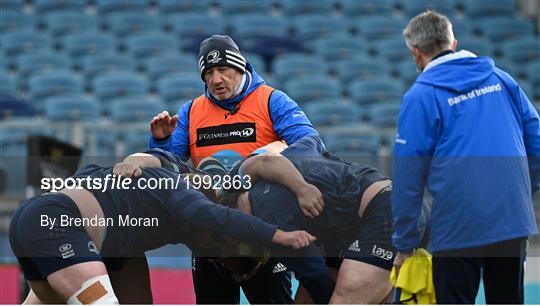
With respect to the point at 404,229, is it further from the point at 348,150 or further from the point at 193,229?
the point at 348,150

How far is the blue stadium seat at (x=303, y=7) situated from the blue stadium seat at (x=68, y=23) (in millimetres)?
2511

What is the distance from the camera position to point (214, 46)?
5922 millimetres

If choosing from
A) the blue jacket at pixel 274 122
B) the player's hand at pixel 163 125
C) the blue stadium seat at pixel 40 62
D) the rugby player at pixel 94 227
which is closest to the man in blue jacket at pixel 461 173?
the rugby player at pixel 94 227

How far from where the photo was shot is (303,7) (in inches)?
622

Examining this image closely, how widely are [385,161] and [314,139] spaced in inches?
48.9

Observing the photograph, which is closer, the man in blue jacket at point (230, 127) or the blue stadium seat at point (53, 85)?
the man in blue jacket at point (230, 127)

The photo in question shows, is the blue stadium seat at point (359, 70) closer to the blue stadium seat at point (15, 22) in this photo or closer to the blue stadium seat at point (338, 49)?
the blue stadium seat at point (338, 49)

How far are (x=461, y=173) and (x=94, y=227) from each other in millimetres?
1637

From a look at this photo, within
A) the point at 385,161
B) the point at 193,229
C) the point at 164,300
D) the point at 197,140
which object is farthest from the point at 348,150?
the point at 193,229

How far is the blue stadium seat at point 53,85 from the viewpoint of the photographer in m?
13.2

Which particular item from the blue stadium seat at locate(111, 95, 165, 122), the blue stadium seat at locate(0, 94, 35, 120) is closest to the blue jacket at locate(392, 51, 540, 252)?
the blue stadium seat at locate(111, 95, 165, 122)

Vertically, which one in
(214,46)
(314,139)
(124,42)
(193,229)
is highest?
(124,42)

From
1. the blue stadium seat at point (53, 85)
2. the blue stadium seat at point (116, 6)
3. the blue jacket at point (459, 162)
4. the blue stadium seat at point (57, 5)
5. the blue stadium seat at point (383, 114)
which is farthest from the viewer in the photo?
the blue stadium seat at point (116, 6)

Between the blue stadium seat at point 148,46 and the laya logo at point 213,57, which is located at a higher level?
the blue stadium seat at point 148,46
